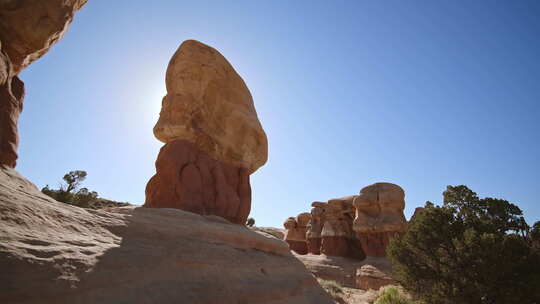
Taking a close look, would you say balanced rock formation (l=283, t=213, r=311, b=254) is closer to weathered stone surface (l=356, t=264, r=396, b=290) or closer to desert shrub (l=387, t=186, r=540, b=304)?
weathered stone surface (l=356, t=264, r=396, b=290)

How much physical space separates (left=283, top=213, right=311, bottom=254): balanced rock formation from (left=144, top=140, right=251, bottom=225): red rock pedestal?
33054mm

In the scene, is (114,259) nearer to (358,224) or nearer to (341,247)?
(358,224)

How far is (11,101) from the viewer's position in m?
5.73

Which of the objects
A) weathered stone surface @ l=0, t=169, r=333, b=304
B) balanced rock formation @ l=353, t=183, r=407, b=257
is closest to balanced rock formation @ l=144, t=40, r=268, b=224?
weathered stone surface @ l=0, t=169, r=333, b=304

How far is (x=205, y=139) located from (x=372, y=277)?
19.8 meters

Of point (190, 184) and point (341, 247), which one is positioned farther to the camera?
point (341, 247)

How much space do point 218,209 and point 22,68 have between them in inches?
309

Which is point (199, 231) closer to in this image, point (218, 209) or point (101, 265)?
point (101, 265)

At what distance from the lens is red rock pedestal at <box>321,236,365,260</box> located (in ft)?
108

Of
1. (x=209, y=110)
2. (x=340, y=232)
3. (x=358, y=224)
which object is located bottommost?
(x=340, y=232)

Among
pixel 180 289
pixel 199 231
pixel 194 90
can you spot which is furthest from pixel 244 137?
pixel 180 289

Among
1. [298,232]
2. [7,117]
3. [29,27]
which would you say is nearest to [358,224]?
[298,232]

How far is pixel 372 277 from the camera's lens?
24.8 m

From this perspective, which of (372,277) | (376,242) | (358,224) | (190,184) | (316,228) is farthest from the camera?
(316,228)
